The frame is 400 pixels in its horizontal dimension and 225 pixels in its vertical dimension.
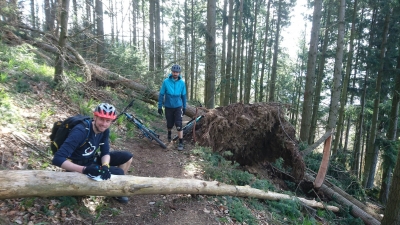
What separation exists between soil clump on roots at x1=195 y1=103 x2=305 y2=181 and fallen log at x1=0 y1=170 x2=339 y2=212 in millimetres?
2748

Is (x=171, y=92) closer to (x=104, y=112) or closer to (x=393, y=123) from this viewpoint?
(x=104, y=112)

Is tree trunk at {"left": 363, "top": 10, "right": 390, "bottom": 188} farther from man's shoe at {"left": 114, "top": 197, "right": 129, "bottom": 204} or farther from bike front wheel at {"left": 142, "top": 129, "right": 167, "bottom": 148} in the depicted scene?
man's shoe at {"left": 114, "top": 197, "right": 129, "bottom": 204}

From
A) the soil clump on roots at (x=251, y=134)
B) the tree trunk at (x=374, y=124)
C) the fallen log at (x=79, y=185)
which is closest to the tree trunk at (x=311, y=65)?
the soil clump on roots at (x=251, y=134)

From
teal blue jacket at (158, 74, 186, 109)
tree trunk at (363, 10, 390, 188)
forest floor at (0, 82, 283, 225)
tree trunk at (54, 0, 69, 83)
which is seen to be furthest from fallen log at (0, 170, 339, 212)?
tree trunk at (363, 10, 390, 188)

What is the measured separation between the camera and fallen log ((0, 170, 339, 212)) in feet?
9.50

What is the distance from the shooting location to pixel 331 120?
10.1 m

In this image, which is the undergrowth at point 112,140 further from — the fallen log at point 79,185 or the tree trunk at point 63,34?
the tree trunk at point 63,34

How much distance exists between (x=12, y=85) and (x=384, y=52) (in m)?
17.0

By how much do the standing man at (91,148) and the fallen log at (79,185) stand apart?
138 mm

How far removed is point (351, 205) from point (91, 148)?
316 inches

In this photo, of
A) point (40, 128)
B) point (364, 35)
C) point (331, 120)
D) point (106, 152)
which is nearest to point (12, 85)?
point (40, 128)

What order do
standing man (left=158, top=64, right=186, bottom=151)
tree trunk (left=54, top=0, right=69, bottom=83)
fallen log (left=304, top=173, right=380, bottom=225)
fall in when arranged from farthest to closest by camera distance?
fallen log (left=304, top=173, right=380, bottom=225), standing man (left=158, top=64, right=186, bottom=151), tree trunk (left=54, top=0, right=69, bottom=83)

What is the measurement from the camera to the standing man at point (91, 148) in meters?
3.21

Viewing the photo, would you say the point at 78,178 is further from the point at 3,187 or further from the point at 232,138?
the point at 232,138
